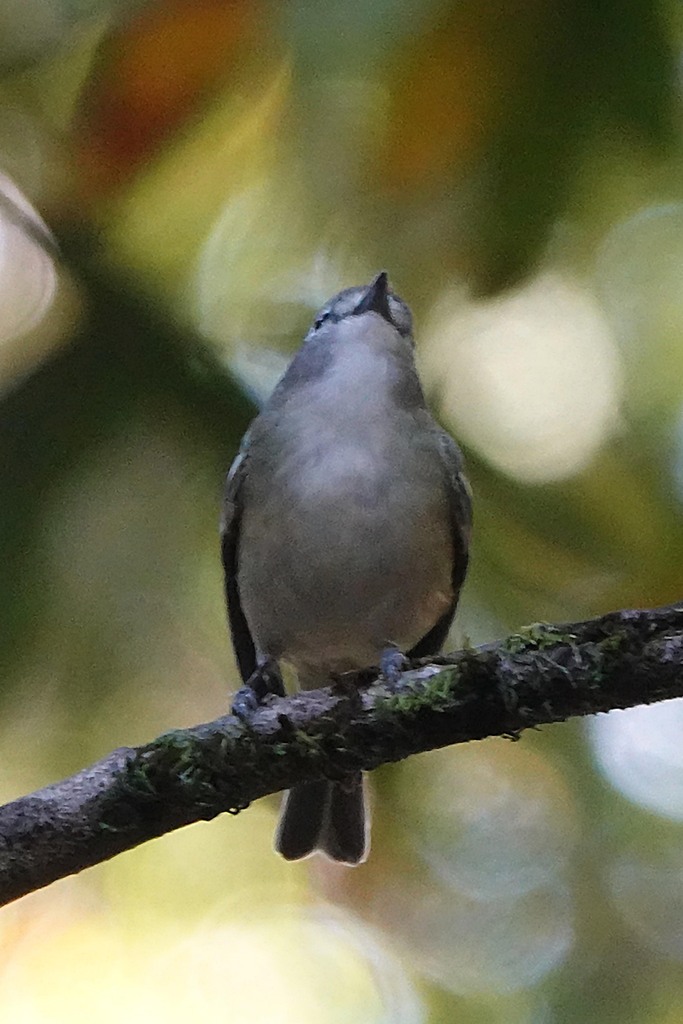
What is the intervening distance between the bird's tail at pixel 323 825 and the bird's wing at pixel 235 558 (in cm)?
33

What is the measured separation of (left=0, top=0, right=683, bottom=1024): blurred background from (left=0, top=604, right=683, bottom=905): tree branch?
4.27ft

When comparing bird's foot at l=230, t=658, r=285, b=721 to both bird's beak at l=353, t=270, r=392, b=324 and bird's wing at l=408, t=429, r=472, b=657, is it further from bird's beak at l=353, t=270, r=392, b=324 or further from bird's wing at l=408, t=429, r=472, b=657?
bird's beak at l=353, t=270, r=392, b=324

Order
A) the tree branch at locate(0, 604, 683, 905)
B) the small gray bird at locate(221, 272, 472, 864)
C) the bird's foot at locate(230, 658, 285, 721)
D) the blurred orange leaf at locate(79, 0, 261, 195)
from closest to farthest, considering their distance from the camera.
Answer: the tree branch at locate(0, 604, 683, 905) < the bird's foot at locate(230, 658, 285, 721) < the small gray bird at locate(221, 272, 472, 864) < the blurred orange leaf at locate(79, 0, 261, 195)

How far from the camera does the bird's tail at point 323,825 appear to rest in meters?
2.64

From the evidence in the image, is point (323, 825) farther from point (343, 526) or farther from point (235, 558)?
point (343, 526)

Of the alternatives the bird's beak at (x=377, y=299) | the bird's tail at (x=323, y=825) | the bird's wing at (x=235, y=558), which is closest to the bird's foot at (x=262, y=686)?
the bird's wing at (x=235, y=558)

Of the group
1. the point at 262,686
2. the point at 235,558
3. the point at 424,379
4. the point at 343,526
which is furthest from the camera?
the point at 424,379

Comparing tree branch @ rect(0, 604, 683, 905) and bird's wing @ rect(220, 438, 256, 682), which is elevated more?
bird's wing @ rect(220, 438, 256, 682)

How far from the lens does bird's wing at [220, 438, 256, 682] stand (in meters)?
2.53

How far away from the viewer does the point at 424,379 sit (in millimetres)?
2984

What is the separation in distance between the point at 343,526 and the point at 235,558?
394 millimetres

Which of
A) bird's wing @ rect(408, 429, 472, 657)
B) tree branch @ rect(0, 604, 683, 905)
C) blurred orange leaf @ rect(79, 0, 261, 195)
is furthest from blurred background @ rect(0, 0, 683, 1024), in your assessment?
tree branch @ rect(0, 604, 683, 905)

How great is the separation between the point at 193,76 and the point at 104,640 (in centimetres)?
137

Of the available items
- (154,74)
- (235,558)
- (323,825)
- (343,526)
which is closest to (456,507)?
(343,526)
